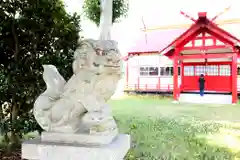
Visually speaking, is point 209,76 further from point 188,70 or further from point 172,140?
point 172,140

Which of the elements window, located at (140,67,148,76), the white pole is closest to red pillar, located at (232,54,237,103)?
window, located at (140,67,148,76)

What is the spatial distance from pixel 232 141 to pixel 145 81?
6.41 meters

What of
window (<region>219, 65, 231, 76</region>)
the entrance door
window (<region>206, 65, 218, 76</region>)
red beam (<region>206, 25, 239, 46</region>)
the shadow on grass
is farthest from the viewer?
window (<region>206, 65, 218, 76</region>)

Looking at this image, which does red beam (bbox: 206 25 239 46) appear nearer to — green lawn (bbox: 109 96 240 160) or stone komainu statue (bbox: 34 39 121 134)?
green lawn (bbox: 109 96 240 160)

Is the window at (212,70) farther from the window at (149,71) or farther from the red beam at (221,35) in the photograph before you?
the window at (149,71)

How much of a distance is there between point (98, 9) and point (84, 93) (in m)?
2.24

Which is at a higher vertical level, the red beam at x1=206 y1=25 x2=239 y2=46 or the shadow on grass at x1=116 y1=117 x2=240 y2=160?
the red beam at x1=206 y1=25 x2=239 y2=46

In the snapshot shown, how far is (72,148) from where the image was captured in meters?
1.27

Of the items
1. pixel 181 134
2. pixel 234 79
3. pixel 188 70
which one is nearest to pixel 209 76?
pixel 188 70

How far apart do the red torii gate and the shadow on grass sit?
3.24 metres

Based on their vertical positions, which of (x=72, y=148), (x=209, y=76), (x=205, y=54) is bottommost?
(x=72, y=148)

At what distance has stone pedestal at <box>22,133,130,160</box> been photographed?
1241 mm

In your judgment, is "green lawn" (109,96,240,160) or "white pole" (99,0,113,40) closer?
"green lawn" (109,96,240,160)

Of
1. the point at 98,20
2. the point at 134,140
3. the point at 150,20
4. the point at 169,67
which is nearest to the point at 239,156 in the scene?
the point at 134,140
